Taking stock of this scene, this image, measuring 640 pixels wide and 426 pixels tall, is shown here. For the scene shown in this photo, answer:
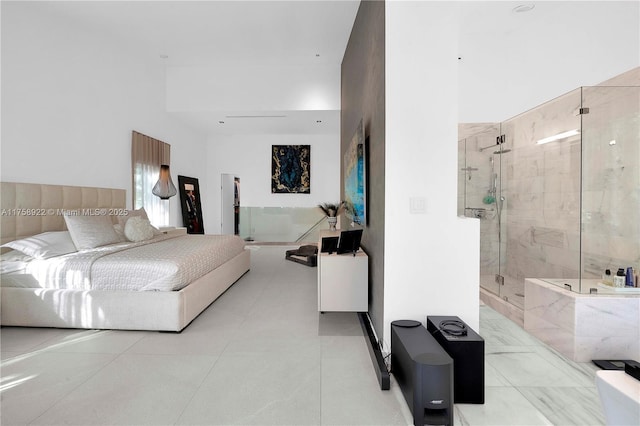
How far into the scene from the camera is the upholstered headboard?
10.4 ft

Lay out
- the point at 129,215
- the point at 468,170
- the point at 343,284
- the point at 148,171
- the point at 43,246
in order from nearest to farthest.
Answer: the point at 343,284 → the point at 43,246 → the point at 468,170 → the point at 129,215 → the point at 148,171

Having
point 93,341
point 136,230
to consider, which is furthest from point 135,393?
point 136,230

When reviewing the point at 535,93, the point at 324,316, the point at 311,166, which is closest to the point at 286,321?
the point at 324,316

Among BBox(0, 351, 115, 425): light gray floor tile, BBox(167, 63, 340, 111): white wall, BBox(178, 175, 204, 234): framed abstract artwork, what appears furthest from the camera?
BBox(178, 175, 204, 234): framed abstract artwork

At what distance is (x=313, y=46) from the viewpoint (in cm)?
498

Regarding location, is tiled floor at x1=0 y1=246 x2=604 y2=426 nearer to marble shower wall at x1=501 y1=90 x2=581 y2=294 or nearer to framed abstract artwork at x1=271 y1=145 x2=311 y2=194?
marble shower wall at x1=501 y1=90 x2=581 y2=294

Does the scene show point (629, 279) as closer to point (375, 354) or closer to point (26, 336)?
point (375, 354)

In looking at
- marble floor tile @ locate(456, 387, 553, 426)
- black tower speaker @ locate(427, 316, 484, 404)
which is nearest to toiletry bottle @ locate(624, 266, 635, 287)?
marble floor tile @ locate(456, 387, 553, 426)

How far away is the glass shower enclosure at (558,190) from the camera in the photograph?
270 cm

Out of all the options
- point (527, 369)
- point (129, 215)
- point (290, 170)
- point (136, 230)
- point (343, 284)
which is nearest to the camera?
point (527, 369)

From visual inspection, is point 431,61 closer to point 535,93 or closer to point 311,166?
point 535,93

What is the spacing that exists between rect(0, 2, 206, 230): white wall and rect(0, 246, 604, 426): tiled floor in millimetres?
1955

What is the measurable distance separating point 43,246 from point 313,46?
170 inches

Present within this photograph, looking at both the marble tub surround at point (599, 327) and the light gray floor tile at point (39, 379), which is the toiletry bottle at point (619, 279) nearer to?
the marble tub surround at point (599, 327)
